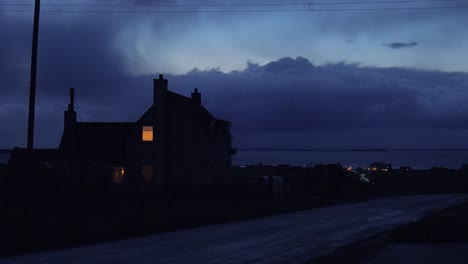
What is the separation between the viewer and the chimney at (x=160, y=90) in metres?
59.8

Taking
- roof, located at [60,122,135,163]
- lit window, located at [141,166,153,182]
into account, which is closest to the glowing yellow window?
lit window, located at [141,166,153,182]

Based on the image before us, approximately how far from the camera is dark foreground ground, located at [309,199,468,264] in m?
16.5

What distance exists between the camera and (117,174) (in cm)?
6169

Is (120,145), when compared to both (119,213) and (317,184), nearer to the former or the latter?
(317,184)

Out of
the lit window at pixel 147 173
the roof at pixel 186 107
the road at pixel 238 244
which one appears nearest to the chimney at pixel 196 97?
the roof at pixel 186 107

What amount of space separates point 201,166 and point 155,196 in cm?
993

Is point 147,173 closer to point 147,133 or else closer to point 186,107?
point 147,133

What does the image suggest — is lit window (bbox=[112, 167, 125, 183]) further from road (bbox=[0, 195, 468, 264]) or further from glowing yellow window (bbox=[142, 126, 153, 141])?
road (bbox=[0, 195, 468, 264])

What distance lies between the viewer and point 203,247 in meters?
19.5

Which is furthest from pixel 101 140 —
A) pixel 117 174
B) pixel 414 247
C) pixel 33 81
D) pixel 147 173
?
pixel 414 247

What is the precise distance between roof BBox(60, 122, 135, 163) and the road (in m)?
36.2

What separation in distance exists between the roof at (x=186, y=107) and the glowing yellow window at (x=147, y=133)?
1100mm

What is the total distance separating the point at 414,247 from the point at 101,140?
51.4 metres

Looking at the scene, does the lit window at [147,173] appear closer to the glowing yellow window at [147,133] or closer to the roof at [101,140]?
the glowing yellow window at [147,133]
